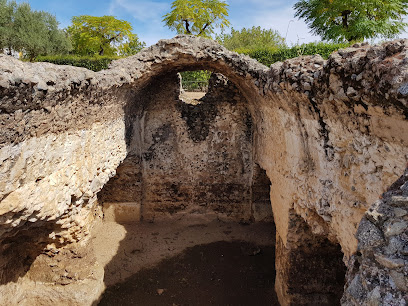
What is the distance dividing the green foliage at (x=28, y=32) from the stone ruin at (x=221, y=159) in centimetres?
1493

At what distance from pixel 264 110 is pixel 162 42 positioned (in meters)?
2.39

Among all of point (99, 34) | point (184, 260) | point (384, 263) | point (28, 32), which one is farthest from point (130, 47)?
point (384, 263)

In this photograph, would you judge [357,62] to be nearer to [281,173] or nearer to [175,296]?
[281,173]

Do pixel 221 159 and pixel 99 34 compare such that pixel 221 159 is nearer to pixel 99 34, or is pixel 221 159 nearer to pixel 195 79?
pixel 195 79

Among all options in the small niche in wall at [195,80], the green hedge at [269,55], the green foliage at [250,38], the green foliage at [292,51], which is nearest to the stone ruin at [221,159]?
the green hedge at [269,55]

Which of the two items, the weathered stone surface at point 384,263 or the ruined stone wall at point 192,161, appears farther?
the ruined stone wall at point 192,161

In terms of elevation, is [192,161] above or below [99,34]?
below

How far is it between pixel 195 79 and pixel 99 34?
9.76 meters

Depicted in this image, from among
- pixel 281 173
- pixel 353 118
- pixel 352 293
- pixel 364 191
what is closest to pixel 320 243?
pixel 281 173

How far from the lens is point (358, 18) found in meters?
13.8

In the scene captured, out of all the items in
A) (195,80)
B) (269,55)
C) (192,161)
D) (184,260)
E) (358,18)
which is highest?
(358,18)

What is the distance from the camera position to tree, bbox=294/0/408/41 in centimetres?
1343

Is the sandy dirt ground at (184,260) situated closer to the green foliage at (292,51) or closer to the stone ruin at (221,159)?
the stone ruin at (221,159)

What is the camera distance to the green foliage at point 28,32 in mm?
17125
